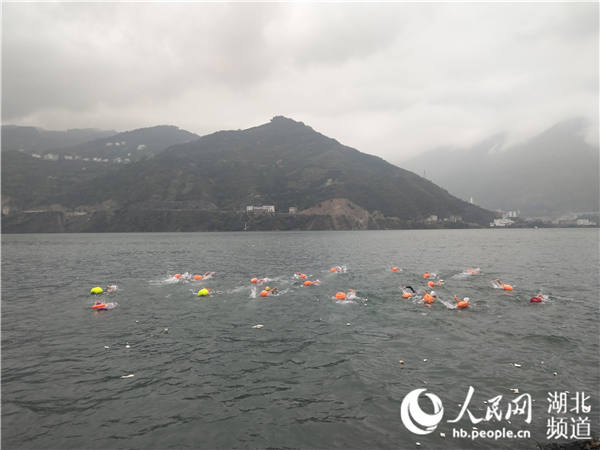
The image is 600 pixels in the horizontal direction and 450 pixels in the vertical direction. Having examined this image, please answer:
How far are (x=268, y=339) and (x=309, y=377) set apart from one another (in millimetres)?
5201

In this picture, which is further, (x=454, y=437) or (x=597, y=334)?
(x=597, y=334)

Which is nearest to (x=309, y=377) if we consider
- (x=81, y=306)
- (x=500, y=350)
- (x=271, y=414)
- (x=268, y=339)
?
(x=271, y=414)

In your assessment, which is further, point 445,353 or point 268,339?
point 268,339

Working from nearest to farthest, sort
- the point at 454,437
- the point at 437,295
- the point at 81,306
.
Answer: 1. the point at 454,437
2. the point at 81,306
3. the point at 437,295

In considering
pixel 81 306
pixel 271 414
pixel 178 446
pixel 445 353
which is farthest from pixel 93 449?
pixel 81 306

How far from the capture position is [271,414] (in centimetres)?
1151

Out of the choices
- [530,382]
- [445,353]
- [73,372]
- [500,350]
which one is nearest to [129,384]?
[73,372]

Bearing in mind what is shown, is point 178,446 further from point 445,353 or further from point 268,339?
point 445,353

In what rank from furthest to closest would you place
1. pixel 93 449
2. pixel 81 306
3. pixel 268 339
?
pixel 81 306 → pixel 268 339 → pixel 93 449

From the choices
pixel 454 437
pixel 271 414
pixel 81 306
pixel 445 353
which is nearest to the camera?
pixel 454 437

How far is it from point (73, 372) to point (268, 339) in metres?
9.39

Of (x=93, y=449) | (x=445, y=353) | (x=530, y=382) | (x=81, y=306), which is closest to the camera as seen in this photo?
(x=93, y=449)

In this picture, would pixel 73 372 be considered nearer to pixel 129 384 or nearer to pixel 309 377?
pixel 129 384

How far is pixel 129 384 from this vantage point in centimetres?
1356
